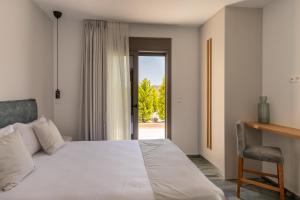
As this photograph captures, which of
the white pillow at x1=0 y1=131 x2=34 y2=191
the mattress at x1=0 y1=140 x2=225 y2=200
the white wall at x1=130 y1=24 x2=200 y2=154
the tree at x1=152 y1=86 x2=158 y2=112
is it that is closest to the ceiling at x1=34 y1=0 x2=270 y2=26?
the white wall at x1=130 y1=24 x2=200 y2=154

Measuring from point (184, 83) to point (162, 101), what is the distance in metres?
0.56

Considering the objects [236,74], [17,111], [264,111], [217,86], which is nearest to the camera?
[17,111]

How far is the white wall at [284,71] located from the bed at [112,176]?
1.53m

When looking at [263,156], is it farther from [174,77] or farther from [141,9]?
[141,9]

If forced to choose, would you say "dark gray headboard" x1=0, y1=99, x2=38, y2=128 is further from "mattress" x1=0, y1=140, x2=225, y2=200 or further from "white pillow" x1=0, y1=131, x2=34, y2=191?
"white pillow" x1=0, y1=131, x2=34, y2=191

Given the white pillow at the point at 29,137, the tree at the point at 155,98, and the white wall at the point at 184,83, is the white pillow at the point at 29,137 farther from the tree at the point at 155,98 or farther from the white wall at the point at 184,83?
the white wall at the point at 184,83

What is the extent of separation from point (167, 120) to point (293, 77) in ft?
6.97

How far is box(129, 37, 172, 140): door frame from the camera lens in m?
3.83

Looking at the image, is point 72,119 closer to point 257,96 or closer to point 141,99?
point 141,99

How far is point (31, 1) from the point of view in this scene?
2.85 meters

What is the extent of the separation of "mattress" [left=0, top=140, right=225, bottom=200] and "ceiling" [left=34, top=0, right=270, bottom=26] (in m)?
2.04

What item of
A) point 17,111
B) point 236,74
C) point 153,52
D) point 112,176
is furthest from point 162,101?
point 112,176

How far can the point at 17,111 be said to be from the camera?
237 cm

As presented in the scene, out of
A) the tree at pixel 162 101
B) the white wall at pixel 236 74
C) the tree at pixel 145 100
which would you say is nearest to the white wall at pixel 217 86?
the white wall at pixel 236 74
